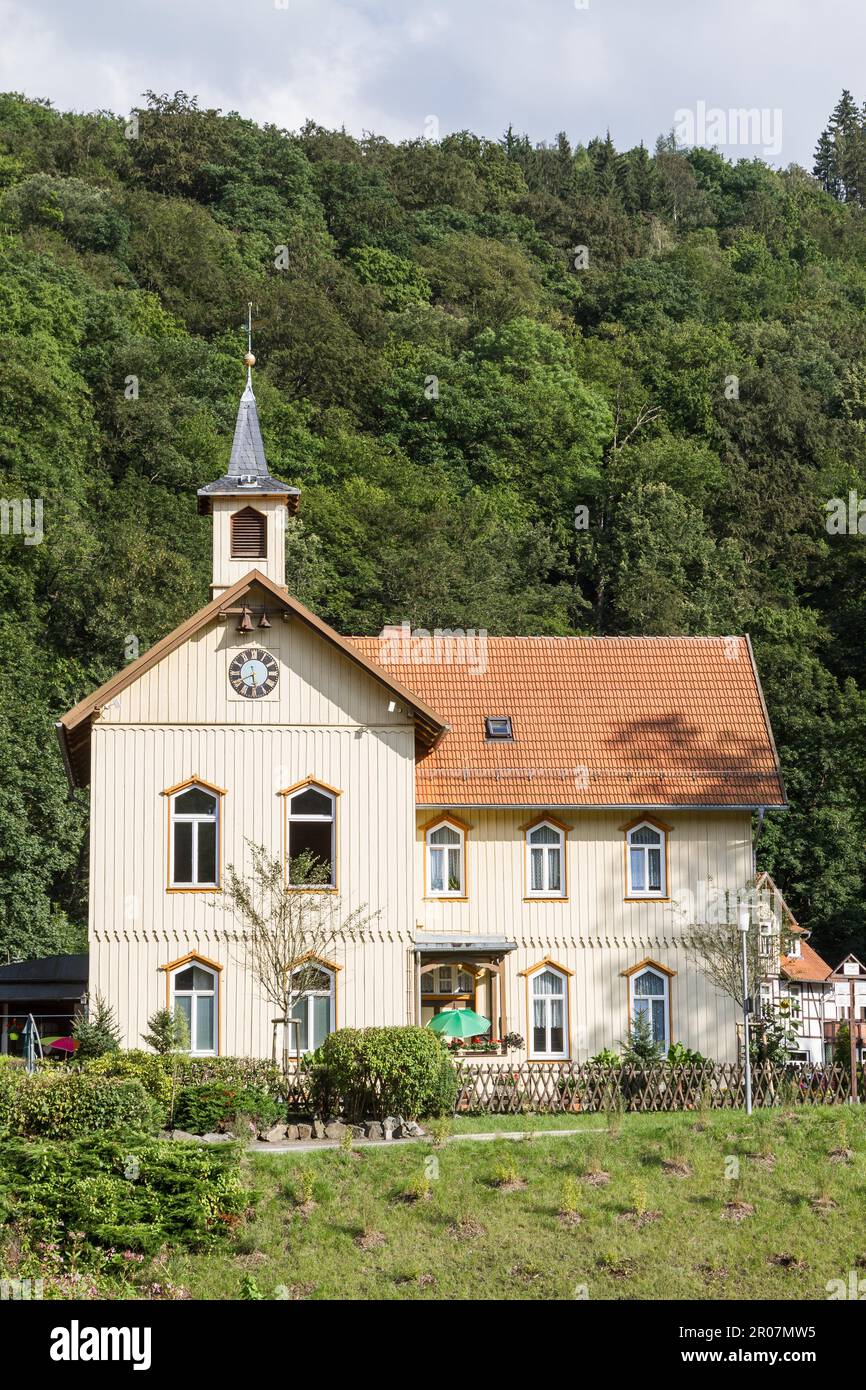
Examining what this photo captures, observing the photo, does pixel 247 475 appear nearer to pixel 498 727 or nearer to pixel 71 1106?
pixel 498 727

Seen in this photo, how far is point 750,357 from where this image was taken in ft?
289

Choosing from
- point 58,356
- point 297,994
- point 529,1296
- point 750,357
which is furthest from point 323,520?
point 529,1296

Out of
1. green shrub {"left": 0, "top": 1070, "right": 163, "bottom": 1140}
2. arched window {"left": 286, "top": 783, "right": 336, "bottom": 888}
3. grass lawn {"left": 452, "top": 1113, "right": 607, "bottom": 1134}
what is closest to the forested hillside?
arched window {"left": 286, "top": 783, "right": 336, "bottom": 888}

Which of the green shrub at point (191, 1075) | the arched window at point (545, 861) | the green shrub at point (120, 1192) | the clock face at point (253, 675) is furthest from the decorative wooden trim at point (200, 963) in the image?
the green shrub at point (120, 1192)

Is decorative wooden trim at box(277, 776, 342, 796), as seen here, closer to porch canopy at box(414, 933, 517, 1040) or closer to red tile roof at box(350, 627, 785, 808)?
red tile roof at box(350, 627, 785, 808)

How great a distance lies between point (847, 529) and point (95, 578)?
3177 cm

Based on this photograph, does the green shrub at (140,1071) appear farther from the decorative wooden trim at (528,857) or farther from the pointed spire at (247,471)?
the pointed spire at (247,471)

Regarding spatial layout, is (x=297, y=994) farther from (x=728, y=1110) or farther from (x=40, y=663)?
(x=40, y=663)

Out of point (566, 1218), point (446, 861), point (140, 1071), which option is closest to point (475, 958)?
point (446, 861)

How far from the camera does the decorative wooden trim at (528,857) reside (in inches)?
1400

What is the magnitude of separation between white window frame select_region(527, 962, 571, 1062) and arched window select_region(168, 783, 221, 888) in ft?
21.4

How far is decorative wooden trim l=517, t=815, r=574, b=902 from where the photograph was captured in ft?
117

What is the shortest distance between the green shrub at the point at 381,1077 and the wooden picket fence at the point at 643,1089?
148 centimetres

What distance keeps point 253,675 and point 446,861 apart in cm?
536
